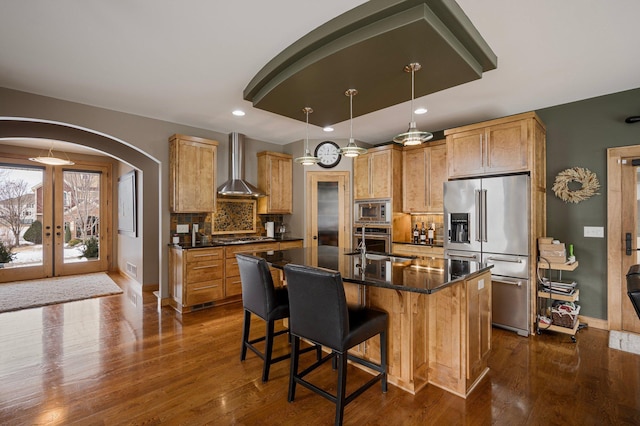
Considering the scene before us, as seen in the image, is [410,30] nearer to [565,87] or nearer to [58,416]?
[565,87]

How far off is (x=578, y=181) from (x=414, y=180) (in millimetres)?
2060

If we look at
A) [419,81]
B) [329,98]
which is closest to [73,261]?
[329,98]

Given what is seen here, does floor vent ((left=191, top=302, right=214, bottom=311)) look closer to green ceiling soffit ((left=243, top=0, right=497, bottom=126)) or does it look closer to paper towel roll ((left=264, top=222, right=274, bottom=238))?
paper towel roll ((left=264, top=222, right=274, bottom=238))

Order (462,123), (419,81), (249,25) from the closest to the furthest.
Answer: (249,25) < (419,81) < (462,123)

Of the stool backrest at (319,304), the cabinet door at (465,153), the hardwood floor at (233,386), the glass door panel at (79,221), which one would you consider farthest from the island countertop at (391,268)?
the glass door panel at (79,221)

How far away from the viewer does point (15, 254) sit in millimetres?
6164

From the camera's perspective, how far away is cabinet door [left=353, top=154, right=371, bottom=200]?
5.35 m

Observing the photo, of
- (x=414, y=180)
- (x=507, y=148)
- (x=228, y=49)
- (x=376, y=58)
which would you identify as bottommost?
(x=414, y=180)

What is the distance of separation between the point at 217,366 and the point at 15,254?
6242 mm

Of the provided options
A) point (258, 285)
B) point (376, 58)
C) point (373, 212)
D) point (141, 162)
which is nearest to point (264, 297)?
point (258, 285)

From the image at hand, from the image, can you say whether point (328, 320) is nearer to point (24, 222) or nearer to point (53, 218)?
point (53, 218)

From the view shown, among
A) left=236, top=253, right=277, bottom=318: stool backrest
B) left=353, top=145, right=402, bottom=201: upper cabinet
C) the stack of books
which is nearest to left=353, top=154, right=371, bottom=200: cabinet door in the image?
left=353, top=145, right=402, bottom=201: upper cabinet

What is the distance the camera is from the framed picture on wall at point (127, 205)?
5.99 metres

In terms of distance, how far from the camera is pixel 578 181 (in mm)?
3680
